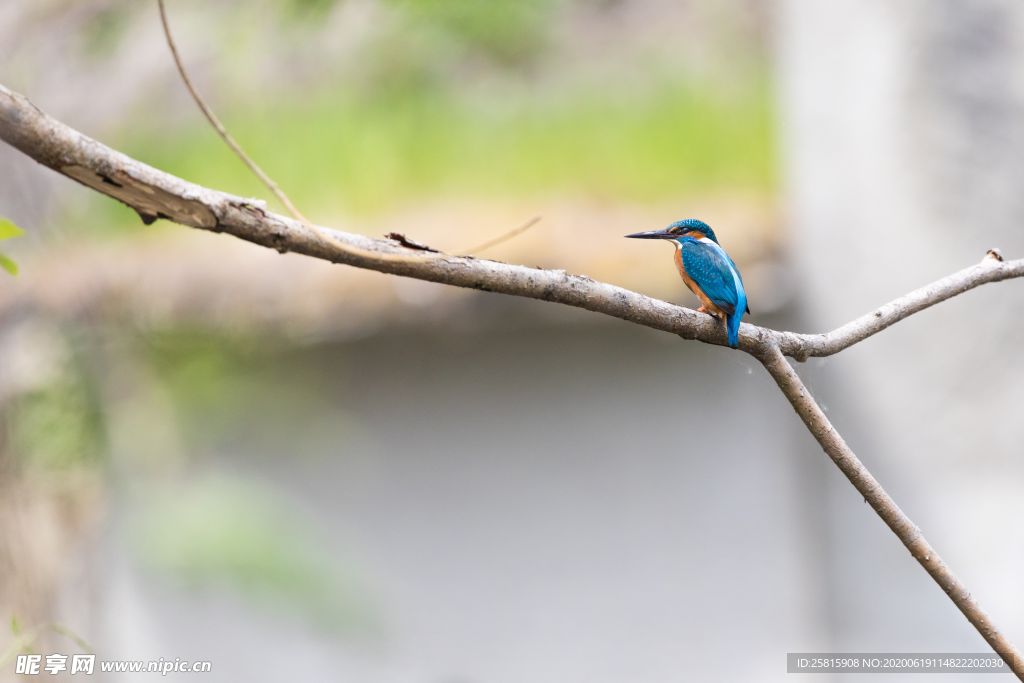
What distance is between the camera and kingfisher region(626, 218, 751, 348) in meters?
0.52

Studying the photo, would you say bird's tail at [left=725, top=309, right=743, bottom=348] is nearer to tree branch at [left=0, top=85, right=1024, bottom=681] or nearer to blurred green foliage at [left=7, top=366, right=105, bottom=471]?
tree branch at [left=0, top=85, right=1024, bottom=681]

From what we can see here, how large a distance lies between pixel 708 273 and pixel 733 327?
0.17 ft

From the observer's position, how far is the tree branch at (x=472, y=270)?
36 centimetres

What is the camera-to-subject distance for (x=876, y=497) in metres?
0.52

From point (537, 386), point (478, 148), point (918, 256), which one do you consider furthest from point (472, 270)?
point (478, 148)

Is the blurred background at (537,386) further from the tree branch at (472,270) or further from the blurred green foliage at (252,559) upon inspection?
the tree branch at (472,270)

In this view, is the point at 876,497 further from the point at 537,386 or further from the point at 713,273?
the point at 537,386

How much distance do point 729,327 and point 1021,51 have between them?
135 cm

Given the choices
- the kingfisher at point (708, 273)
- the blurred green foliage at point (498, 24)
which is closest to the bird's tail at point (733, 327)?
the kingfisher at point (708, 273)

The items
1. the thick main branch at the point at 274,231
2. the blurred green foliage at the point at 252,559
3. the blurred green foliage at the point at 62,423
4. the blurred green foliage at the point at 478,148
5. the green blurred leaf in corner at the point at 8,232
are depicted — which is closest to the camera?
the thick main branch at the point at 274,231

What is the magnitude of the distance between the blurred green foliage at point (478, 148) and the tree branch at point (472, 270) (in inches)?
48.3

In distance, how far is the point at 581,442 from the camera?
175 centimetres

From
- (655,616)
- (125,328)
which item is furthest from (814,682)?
(125,328)

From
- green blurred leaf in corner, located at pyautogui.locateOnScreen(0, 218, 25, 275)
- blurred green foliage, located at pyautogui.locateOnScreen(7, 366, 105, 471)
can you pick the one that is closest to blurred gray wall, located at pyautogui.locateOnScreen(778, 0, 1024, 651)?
green blurred leaf in corner, located at pyautogui.locateOnScreen(0, 218, 25, 275)
